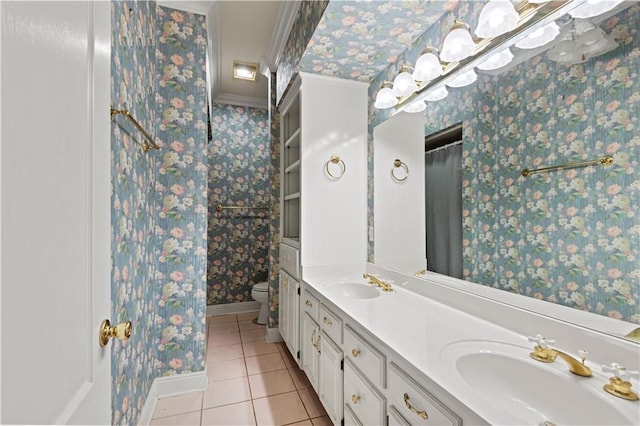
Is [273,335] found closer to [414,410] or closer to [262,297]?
[262,297]

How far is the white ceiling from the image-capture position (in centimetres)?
219

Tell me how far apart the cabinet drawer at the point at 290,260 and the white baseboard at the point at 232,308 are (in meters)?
1.44

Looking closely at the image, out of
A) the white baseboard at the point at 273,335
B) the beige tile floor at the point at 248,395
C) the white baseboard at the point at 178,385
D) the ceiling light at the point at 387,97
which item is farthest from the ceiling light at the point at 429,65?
the white baseboard at the point at 273,335

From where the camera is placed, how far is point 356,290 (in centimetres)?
194

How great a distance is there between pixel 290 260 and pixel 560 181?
1805mm

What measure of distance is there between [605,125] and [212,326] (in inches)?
138

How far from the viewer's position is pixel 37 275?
44 cm

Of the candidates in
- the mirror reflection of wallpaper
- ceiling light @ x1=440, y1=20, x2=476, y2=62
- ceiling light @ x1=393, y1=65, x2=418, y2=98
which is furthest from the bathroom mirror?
ceiling light @ x1=393, y1=65, x2=418, y2=98

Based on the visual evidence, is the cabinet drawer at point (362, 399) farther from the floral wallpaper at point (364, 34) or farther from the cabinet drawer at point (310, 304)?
the floral wallpaper at point (364, 34)

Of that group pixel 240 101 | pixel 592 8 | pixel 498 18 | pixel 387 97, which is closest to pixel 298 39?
pixel 387 97

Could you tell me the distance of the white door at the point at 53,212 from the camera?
39 centimetres

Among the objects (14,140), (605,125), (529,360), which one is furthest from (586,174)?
(14,140)

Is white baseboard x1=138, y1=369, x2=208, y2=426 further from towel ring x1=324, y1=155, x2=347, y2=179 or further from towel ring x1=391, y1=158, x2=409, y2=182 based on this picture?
towel ring x1=391, y1=158, x2=409, y2=182

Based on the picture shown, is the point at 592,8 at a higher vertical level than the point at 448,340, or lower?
higher
